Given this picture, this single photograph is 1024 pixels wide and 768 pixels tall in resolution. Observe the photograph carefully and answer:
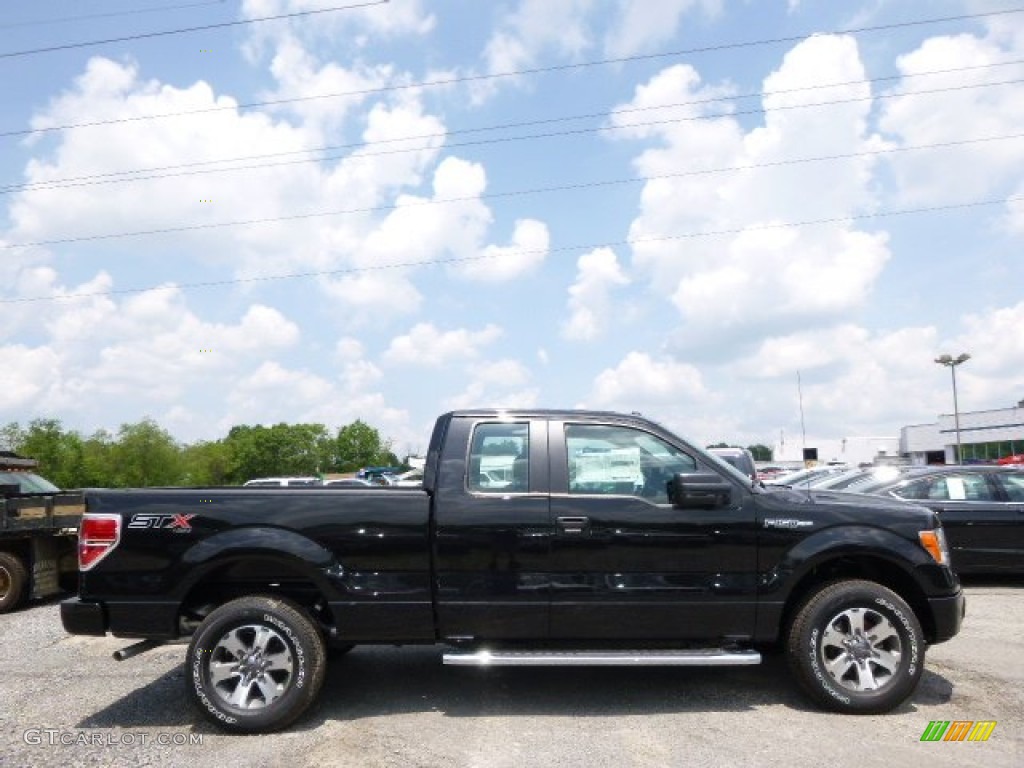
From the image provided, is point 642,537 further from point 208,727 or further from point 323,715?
point 208,727

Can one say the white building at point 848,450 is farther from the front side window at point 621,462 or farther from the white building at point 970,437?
the front side window at point 621,462

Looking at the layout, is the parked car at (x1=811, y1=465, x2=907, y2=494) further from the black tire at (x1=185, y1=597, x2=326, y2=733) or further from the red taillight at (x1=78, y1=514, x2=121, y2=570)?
the red taillight at (x1=78, y1=514, x2=121, y2=570)

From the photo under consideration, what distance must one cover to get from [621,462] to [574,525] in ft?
1.80

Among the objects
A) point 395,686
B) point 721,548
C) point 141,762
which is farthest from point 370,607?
point 721,548

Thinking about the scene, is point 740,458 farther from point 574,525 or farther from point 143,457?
point 143,457

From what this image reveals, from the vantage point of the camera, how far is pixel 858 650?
5.05 m

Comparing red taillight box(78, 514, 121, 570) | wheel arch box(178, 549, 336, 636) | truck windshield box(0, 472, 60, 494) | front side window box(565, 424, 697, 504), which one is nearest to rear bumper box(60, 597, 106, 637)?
red taillight box(78, 514, 121, 570)

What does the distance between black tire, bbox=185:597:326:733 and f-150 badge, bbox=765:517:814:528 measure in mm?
2859

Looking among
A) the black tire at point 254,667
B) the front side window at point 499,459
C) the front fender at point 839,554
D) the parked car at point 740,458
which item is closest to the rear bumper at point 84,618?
the black tire at point 254,667

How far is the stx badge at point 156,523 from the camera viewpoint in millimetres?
5020

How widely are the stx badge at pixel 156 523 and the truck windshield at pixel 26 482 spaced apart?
25.9ft

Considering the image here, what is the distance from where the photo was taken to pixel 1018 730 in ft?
15.6

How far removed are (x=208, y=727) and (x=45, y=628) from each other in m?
4.74

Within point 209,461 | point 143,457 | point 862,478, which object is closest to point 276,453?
point 209,461
